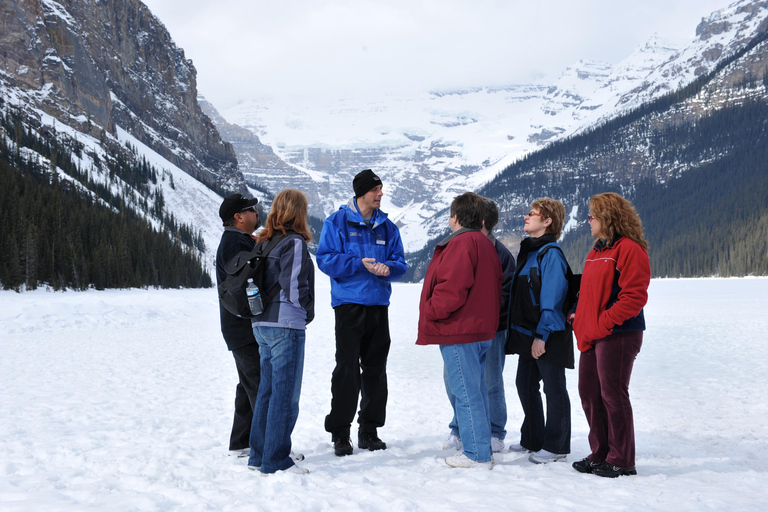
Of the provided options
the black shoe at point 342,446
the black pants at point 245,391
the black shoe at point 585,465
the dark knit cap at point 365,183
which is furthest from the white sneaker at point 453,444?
the dark knit cap at point 365,183

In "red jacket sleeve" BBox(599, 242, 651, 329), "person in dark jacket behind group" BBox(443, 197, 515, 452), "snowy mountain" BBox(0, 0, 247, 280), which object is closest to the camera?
"red jacket sleeve" BBox(599, 242, 651, 329)

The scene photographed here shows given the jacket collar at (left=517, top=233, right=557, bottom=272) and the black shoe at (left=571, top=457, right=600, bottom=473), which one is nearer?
the black shoe at (left=571, top=457, right=600, bottom=473)

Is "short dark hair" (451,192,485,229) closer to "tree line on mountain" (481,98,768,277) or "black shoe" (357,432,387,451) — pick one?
"black shoe" (357,432,387,451)

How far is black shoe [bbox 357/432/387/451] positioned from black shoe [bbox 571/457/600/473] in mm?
1574

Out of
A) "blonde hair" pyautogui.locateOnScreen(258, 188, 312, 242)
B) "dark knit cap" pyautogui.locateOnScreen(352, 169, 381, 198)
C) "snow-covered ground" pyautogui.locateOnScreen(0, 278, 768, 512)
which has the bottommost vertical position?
"snow-covered ground" pyautogui.locateOnScreen(0, 278, 768, 512)

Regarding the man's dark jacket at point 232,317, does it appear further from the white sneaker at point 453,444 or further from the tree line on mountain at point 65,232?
the tree line on mountain at point 65,232

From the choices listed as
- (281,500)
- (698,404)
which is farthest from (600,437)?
(698,404)

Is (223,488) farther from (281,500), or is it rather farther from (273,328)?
(273,328)

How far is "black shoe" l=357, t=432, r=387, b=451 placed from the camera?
4707mm

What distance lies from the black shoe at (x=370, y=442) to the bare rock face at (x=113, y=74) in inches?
3503

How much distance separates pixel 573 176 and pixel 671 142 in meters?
27.9

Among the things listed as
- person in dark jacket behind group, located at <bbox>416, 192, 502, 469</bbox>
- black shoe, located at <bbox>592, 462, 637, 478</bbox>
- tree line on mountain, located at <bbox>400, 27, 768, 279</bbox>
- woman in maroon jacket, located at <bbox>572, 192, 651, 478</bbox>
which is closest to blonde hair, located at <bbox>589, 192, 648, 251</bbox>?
woman in maroon jacket, located at <bbox>572, 192, 651, 478</bbox>

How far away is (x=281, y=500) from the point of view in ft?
11.0

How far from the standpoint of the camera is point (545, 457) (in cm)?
436
